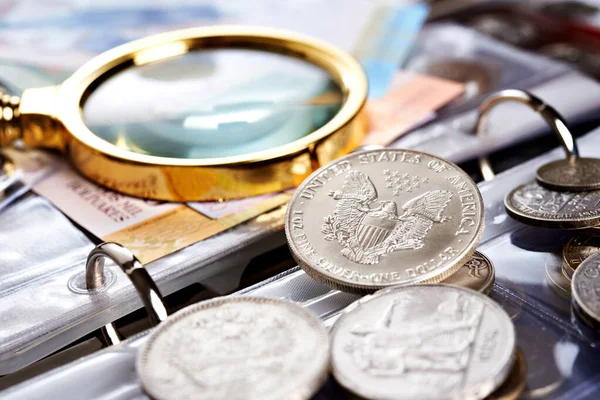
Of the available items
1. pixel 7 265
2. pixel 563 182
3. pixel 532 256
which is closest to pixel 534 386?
pixel 532 256

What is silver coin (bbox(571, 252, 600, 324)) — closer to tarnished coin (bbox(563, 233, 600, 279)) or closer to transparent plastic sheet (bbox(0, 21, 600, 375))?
tarnished coin (bbox(563, 233, 600, 279))

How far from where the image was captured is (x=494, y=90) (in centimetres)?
125

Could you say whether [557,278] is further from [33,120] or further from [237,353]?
[33,120]

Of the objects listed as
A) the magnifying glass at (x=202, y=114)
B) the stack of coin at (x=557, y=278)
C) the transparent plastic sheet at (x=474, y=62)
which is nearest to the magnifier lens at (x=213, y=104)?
the magnifying glass at (x=202, y=114)

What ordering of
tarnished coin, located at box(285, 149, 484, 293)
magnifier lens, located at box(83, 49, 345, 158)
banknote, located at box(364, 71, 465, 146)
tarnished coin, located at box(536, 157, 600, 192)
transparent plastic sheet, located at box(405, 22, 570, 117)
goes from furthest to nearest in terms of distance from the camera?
transparent plastic sheet, located at box(405, 22, 570, 117), banknote, located at box(364, 71, 465, 146), magnifier lens, located at box(83, 49, 345, 158), tarnished coin, located at box(536, 157, 600, 192), tarnished coin, located at box(285, 149, 484, 293)

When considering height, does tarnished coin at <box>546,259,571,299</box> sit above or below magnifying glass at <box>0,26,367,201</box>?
below

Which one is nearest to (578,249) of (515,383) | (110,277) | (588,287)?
(588,287)

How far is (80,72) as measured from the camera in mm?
1133

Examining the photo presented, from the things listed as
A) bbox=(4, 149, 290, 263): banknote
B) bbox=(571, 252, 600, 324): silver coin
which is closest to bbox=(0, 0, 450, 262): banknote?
bbox=(4, 149, 290, 263): banknote

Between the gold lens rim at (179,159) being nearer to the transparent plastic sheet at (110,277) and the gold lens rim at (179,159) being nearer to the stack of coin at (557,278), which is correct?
the transparent plastic sheet at (110,277)

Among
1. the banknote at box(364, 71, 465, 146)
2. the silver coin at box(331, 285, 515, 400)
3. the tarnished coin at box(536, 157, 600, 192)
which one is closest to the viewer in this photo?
the silver coin at box(331, 285, 515, 400)

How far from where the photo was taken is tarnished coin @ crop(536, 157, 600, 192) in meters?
0.90

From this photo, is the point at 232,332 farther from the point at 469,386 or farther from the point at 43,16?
the point at 43,16

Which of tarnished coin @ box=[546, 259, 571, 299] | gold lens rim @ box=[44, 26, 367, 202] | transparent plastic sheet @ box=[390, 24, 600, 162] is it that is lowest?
tarnished coin @ box=[546, 259, 571, 299]
